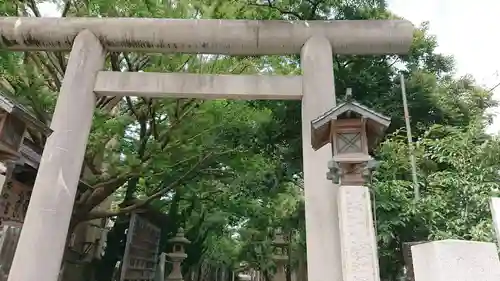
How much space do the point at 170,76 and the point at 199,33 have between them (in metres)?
0.92

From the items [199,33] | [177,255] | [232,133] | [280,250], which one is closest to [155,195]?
[177,255]

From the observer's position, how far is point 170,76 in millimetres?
6238

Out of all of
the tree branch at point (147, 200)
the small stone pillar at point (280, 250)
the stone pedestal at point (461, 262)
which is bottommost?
the stone pedestal at point (461, 262)

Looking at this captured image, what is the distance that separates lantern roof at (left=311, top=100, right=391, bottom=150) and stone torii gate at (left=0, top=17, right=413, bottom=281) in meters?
0.96

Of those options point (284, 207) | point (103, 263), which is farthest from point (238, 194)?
point (103, 263)

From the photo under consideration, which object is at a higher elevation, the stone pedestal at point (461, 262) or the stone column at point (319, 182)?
the stone column at point (319, 182)

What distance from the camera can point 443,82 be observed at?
12844 mm

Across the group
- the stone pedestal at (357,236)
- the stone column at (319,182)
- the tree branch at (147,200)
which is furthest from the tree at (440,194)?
the tree branch at (147,200)

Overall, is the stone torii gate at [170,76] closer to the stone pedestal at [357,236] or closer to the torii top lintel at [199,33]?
the torii top lintel at [199,33]

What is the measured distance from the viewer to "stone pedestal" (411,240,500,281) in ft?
11.9

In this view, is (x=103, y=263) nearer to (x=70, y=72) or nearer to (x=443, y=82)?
(x=70, y=72)

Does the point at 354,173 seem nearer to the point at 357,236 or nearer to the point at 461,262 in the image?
the point at 357,236

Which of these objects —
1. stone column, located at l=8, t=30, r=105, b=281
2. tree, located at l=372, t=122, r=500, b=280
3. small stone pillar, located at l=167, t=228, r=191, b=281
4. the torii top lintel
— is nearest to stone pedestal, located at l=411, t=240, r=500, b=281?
tree, located at l=372, t=122, r=500, b=280

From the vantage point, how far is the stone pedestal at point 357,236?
4.07 m
